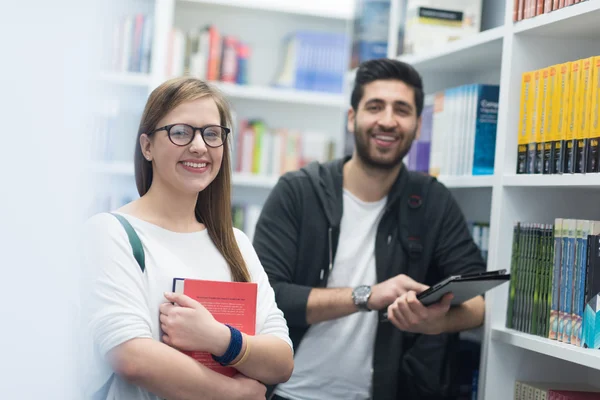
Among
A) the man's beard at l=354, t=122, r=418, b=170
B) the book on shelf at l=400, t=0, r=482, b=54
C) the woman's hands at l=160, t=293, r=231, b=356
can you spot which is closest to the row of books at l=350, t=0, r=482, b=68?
the book on shelf at l=400, t=0, r=482, b=54

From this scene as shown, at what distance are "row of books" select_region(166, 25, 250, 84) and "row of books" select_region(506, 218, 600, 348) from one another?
2.65 metres

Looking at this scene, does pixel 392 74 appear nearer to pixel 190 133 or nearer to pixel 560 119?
→ pixel 560 119

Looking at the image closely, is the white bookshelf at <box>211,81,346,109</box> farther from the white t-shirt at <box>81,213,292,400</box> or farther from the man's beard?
the white t-shirt at <box>81,213,292,400</box>

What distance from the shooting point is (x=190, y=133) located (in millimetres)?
1600

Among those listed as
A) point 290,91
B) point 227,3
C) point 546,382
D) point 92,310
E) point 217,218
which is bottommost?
point 546,382

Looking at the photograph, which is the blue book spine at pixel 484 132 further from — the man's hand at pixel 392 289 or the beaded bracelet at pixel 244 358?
the beaded bracelet at pixel 244 358

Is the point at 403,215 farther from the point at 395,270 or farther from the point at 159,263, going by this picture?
the point at 159,263

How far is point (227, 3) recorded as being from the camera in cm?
454

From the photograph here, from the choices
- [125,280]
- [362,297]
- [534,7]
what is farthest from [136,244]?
[534,7]

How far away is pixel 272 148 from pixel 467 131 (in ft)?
6.92

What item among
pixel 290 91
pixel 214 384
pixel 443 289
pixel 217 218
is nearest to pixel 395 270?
pixel 443 289

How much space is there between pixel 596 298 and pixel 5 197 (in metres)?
1.53

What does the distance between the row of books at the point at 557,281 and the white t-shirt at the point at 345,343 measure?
0.44 metres

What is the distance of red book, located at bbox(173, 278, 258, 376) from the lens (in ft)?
4.94
